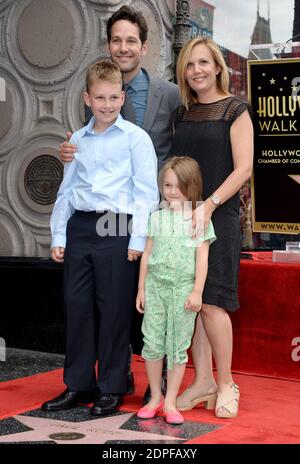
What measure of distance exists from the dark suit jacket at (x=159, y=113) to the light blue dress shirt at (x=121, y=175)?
164 millimetres

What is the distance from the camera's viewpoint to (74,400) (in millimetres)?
3646

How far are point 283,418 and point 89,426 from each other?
83 cm

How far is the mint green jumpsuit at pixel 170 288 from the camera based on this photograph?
3.42 meters

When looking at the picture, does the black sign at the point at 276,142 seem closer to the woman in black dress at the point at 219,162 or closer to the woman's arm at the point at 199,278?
the woman in black dress at the point at 219,162

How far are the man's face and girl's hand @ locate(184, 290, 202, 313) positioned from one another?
3.51ft

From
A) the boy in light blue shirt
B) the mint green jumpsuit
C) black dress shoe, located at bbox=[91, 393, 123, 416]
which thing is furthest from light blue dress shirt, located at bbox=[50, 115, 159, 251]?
black dress shoe, located at bbox=[91, 393, 123, 416]

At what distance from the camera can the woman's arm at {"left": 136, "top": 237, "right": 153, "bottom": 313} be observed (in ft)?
11.4

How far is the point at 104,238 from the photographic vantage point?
356 centimetres

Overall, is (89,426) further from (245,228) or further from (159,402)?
(245,228)

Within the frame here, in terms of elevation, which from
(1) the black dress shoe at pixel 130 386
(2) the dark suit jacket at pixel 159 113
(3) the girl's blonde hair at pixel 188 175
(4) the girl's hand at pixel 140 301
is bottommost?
(1) the black dress shoe at pixel 130 386

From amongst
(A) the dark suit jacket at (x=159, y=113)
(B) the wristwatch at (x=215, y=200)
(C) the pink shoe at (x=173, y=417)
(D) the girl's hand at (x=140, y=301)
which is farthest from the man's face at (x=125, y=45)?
(C) the pink shoe at (x=173, y=417)

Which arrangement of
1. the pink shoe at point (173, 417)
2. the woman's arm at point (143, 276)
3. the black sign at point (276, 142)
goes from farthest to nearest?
the black sign at point (276, 142)
the woman's arm at point (143, 276)
the pink shoe at point (173, 417)

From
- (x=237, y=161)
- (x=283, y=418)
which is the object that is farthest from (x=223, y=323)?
(x=237, y=161)
